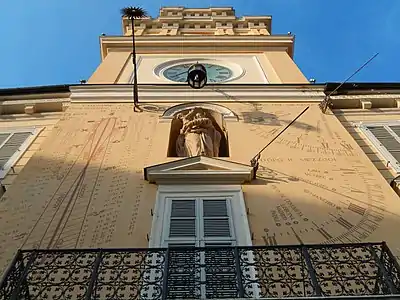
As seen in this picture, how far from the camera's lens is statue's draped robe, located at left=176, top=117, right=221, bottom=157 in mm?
12523

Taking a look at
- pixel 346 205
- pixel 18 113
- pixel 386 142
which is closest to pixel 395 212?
pixel 346 205

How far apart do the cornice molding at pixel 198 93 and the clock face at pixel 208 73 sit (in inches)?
72.5

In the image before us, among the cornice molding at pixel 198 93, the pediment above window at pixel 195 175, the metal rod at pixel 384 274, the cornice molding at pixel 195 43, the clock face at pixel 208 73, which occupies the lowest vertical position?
the metal rod at pixel 384 274

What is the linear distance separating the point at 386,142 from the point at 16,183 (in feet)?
25.8

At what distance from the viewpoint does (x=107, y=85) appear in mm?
15820

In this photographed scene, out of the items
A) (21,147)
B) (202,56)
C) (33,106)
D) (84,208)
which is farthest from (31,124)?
(202,56)

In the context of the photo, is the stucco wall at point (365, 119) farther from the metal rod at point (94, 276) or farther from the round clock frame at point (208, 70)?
the metal rod at point (94, 276)

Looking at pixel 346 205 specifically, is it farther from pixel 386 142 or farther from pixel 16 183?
pixel 16 183

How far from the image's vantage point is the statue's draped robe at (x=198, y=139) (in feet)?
41.1

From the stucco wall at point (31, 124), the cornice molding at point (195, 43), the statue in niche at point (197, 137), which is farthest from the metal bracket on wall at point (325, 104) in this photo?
the stucco wall at point (31, 124)

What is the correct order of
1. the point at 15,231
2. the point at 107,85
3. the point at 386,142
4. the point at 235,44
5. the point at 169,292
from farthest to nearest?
the point at 235,44 → the point at 107,85 → the point at 386,142 → the point at 15,231 → the point at 169,292

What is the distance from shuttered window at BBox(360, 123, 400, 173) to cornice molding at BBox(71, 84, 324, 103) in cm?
186

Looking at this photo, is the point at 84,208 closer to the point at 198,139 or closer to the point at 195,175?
the point at 195,175

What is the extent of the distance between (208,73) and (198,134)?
19.4 feet
